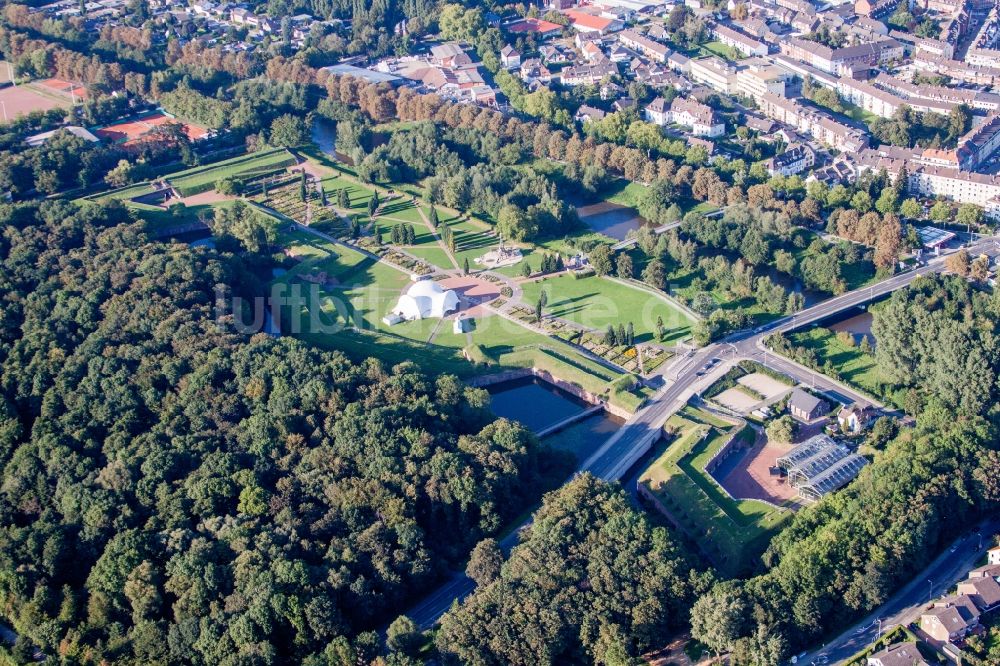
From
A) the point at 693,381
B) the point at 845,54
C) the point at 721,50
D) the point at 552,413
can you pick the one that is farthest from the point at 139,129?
the point at 845,54

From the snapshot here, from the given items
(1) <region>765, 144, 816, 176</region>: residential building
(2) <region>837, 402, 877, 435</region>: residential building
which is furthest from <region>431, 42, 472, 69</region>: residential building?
(2) <region>837, 402, 877, 435</region>: residential building

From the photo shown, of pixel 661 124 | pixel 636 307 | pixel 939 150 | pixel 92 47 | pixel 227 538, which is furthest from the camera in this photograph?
pixel 92 47

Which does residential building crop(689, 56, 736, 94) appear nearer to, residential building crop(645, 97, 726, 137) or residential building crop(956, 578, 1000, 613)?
residential building crop(645, 97, 726, 137)

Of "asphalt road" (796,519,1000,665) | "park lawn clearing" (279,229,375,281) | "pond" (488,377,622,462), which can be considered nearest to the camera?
"asphalt road" (796,519,1000,665)

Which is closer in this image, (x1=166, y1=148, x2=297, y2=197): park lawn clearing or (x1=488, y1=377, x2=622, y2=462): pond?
(x1=488, y1=377, x2=622, y2=462): pond

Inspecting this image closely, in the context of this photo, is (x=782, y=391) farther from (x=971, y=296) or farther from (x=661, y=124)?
(x=661, y=124)

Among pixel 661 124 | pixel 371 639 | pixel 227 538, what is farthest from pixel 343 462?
pixel 661 124

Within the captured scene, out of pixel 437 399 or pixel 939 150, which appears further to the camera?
pixel 939 150
